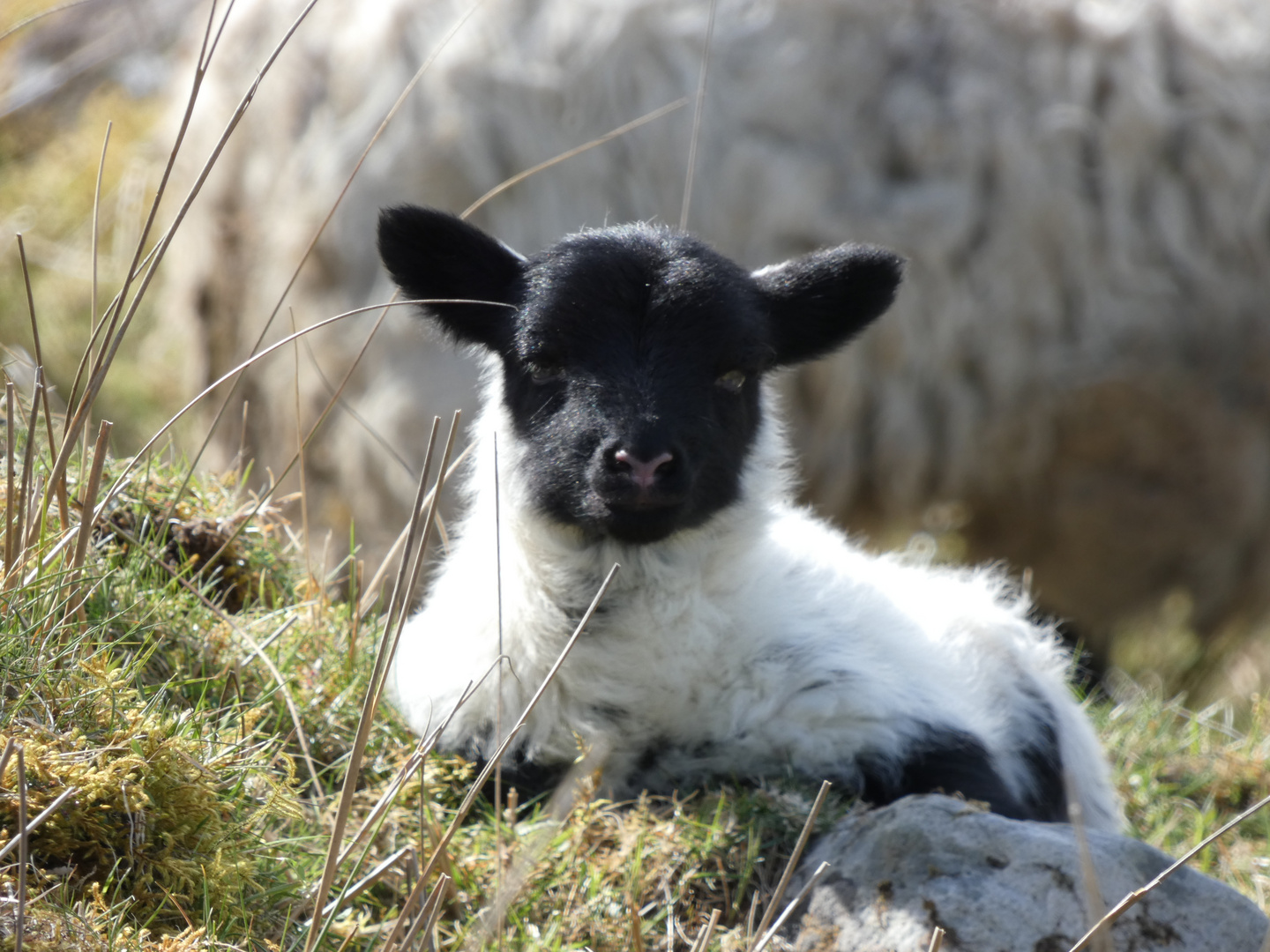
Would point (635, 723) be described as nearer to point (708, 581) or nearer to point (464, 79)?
point (708, 581)

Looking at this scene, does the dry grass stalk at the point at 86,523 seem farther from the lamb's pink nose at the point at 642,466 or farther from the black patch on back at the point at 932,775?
the black patch on back at the point at 932,775

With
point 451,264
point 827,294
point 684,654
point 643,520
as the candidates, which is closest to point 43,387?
point 451,264

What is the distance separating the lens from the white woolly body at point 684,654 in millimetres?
3553

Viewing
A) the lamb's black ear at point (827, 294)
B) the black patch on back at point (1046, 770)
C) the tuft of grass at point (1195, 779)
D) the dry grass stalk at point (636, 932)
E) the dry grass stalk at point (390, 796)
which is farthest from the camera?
the tuft of grass at point (1195, 779)

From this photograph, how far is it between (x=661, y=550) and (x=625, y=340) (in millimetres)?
627

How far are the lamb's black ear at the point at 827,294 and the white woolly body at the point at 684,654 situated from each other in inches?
12.3

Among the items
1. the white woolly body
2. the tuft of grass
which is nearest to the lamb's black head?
the white woolly body

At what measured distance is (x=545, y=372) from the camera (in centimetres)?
355

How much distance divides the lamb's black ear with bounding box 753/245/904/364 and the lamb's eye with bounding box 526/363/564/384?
0.70 m

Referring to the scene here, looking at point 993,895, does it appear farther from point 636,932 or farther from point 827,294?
point 827,294

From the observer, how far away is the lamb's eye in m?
3.53

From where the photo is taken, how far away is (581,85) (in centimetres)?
666

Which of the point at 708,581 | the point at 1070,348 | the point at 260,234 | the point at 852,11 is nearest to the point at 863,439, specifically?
the point at 1070,348

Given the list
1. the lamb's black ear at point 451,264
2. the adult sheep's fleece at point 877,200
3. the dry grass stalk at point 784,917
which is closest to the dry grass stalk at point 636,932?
the dry grass stalk at point 784,917
